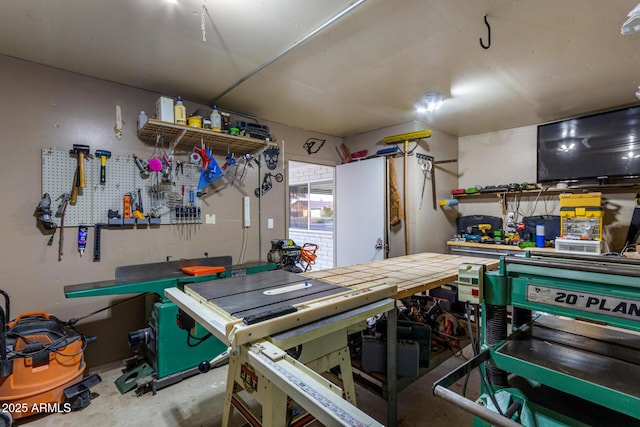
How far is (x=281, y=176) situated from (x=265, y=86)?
4.03ft

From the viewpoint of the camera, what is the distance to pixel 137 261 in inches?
104

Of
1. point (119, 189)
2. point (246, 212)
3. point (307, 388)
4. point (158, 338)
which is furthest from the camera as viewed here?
point (246, 212)

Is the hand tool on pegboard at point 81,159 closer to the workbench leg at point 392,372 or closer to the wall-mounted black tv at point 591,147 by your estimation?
the workbench leg at point 392,372

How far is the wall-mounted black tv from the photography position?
2939mm

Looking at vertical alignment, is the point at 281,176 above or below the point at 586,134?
below

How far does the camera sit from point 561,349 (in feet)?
3.63

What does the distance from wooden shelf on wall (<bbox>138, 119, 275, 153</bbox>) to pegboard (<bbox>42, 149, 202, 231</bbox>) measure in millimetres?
259

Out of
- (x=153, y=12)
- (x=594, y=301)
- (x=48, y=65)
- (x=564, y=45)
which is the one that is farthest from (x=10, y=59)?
(x=564, y=45)

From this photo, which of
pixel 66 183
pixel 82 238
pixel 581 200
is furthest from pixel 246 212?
pixel 581 200

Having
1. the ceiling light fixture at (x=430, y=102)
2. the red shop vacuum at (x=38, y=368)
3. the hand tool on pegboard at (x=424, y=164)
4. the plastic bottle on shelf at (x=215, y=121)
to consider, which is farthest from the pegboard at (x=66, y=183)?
the hand tool on pegboard at (x=424, y=164)

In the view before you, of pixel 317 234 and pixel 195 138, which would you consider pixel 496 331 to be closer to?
pixel 195 138

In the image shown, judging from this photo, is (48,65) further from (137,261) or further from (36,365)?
(36,365)

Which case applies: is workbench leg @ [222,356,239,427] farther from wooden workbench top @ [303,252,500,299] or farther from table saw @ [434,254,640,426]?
table saw @ [434,254,640,426]

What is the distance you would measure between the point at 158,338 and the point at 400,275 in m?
1.84
